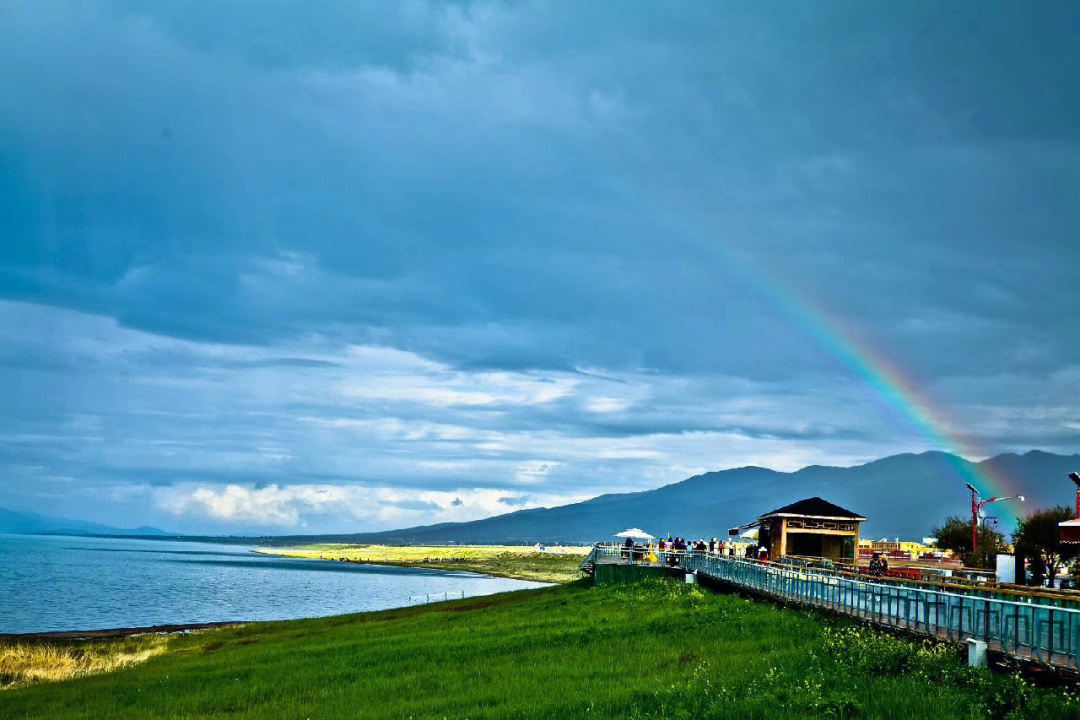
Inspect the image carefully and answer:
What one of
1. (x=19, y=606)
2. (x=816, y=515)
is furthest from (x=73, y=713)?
(x=19, y=606)

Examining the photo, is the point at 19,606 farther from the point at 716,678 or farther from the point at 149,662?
the point at 716,678

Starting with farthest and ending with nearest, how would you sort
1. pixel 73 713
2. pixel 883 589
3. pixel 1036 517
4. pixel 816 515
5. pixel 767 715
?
1. pixel 1036 517
2. pixel 816 515
3. pixel 73 713
4. pixel 883 589
5. pixel 767 715

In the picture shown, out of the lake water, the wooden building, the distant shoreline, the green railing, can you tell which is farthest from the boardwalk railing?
the lake water

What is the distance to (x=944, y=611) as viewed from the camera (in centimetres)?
2539

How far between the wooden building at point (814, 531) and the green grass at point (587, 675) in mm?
20554

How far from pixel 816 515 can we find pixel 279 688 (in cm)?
4653

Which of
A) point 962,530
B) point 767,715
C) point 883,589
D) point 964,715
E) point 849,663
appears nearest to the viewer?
point 964,715

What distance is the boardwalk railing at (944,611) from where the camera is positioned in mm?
19828

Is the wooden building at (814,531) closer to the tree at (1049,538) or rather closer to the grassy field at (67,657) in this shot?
the tree at (1049,538)

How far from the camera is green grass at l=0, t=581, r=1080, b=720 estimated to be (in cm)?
1972

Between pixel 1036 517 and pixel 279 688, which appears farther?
pixel 1036 517

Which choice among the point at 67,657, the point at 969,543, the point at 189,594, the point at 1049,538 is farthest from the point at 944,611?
the point at 189,594

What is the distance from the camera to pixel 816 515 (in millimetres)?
69375

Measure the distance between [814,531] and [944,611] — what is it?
44.5 m
